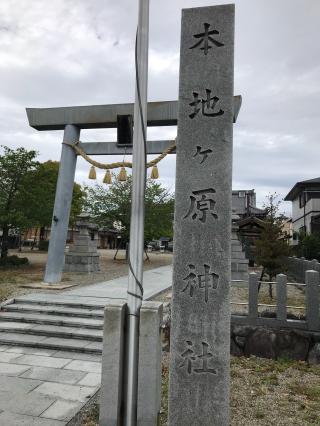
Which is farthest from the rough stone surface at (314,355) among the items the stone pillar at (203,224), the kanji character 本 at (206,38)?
the kanji character 本 at (206,38)

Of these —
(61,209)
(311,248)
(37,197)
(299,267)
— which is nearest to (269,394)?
(61,209)

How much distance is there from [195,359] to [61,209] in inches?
413

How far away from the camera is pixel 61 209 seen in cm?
1330

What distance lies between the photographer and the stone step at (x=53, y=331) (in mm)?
7588

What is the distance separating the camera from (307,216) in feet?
106

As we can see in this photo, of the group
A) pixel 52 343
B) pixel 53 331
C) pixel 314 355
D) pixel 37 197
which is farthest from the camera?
pixel 37 197

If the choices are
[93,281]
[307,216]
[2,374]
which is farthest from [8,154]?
[307,216]

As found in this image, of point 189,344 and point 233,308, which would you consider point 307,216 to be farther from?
point 189,344

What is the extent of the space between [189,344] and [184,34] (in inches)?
144

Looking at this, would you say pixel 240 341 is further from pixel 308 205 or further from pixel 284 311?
pixel 308 205

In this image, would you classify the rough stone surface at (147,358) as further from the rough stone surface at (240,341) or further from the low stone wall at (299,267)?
the low stone wall at (299,267)

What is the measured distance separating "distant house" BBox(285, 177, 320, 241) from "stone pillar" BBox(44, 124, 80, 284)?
72.2ft

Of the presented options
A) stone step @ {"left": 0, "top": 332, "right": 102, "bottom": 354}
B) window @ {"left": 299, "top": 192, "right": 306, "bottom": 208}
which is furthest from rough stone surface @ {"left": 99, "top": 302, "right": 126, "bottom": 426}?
window @ {"left": 299, "top": 192, "right": 306, "bottom": 208}

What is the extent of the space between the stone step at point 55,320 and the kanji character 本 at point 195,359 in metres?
4.51
